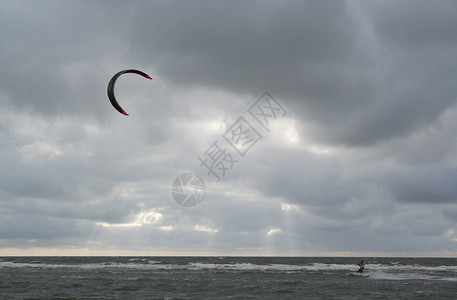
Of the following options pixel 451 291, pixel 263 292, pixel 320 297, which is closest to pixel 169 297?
pixel 263 292

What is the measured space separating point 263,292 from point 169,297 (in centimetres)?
739

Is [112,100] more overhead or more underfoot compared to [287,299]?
more overhead

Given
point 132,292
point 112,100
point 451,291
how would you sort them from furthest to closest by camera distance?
1. point 451,291
2. point 132,292
3. point 112,100

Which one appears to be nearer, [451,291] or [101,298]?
[101,298]

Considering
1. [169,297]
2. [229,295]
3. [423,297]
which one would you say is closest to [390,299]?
[423,297]

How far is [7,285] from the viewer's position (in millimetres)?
32938

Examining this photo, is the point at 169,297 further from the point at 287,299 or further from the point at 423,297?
the point at 423,297

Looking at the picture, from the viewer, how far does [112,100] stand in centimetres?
2136

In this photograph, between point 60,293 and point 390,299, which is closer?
point 390,299

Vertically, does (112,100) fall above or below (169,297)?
above

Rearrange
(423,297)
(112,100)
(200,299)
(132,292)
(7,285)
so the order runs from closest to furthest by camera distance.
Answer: (112,100) < (200,299) < (423,297) < (132,292) < (7,285)

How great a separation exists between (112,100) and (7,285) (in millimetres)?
22093

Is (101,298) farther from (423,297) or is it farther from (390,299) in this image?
(423,297)

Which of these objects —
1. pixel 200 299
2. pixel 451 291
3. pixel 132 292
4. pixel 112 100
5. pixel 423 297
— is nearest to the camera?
pixel 112 100
